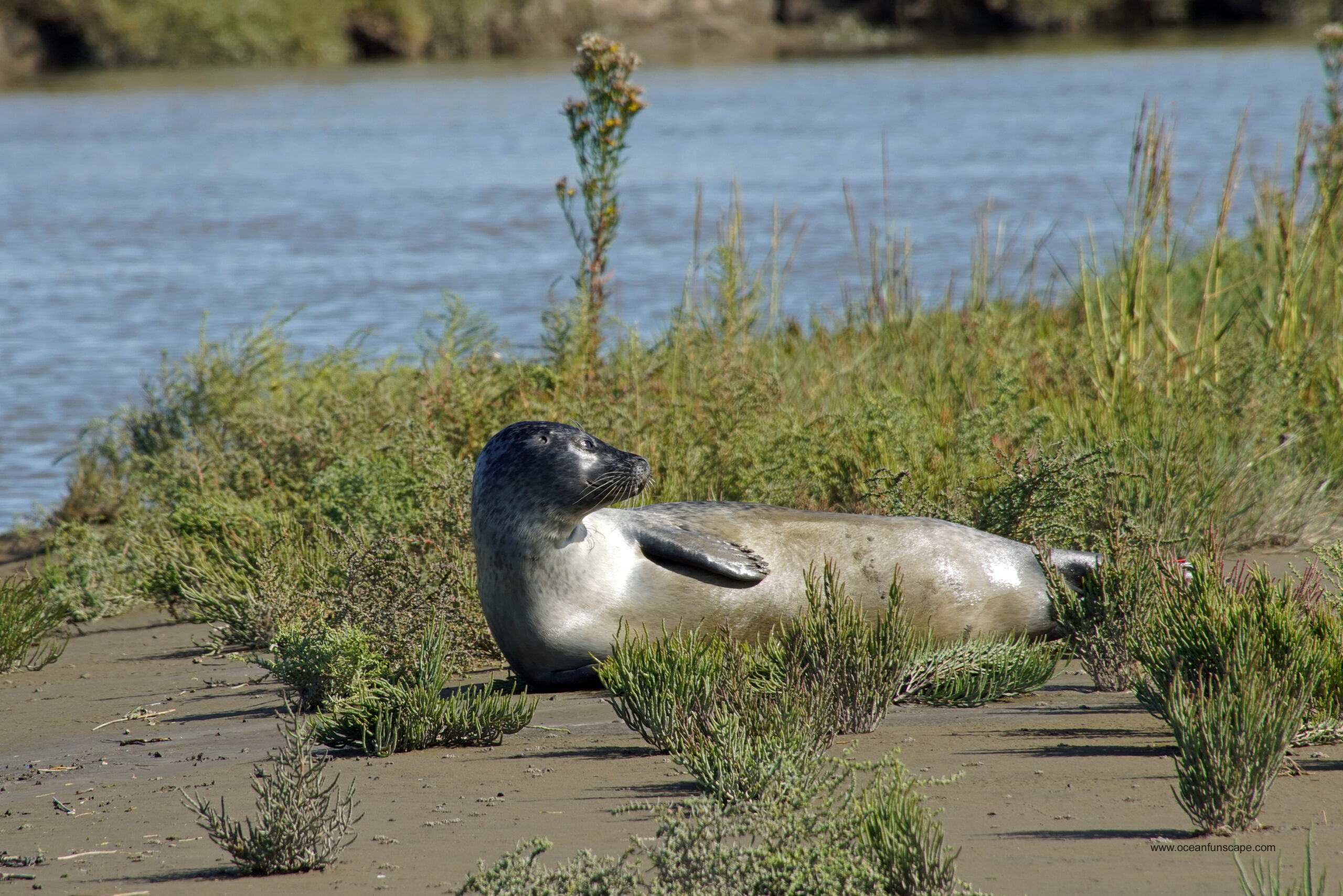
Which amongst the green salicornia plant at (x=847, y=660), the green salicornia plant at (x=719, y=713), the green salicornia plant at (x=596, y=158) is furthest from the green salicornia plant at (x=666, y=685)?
the green salicornia plant at (x=596, y=158)

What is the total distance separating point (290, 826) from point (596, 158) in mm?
5689

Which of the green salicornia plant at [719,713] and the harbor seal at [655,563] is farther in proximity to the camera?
the harbor seal at [655,563]

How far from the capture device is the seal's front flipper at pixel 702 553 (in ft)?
16.3

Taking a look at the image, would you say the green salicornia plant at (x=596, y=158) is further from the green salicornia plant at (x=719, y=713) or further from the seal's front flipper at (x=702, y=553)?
the green salicornia plant at (x=719, y=713)

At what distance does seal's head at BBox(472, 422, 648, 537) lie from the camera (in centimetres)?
491

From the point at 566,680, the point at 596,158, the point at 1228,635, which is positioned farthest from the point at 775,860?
the point at 596,158

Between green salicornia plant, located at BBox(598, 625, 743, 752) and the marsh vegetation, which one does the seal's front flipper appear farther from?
green salicornia plant, located at BBox(598, 625, 743, 752)

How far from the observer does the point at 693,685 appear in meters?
4.07

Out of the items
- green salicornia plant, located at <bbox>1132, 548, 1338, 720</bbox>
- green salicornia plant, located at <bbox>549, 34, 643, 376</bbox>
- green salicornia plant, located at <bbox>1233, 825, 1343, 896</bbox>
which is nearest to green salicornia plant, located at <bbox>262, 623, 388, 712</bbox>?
green salicornia plant, located at <bbox>1132, 548, 1338, 720</bbox>

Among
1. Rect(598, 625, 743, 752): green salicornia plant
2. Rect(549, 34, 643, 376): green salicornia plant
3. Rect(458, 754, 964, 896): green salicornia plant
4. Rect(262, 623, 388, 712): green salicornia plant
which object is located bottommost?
Rect(262, 623, 388, 712): green salicornia plant

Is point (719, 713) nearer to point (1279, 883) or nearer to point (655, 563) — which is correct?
point (655, 563)

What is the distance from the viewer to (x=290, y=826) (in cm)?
327

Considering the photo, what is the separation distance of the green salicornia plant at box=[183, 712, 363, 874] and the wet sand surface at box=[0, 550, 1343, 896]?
0.14 feet

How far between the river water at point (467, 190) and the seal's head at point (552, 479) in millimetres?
5635
